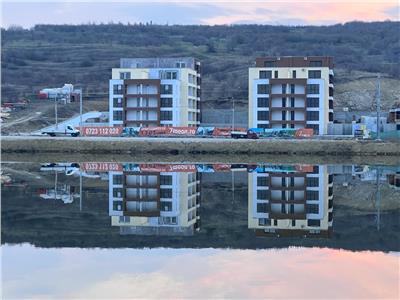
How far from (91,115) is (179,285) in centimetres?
9111

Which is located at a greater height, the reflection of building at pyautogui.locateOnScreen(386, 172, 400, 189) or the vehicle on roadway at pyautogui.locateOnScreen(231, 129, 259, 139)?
the vehicle on roadway at pyautogui.locateOnScreen(231, 129, 259, 139)

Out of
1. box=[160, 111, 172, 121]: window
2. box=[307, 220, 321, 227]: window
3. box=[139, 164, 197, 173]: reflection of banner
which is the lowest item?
box=[307, 220, 321, 227]: window

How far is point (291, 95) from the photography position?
87750 millimetres

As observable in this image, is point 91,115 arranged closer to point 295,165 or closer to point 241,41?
point 295,165

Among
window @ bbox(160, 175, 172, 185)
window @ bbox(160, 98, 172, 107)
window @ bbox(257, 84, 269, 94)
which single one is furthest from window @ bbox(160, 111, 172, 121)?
window @ bbox(160, 175, 172, 185)

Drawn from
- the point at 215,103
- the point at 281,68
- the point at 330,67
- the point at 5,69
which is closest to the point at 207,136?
the point at 281,68

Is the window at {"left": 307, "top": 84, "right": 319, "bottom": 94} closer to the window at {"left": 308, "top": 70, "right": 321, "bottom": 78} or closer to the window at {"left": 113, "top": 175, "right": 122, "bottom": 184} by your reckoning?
the window at {"left": 308, "top": 70, "right": 321, "bottom": 78}

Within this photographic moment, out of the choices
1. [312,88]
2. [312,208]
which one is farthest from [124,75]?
[312,208]

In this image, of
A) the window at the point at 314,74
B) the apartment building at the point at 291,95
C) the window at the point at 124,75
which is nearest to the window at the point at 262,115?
the apartment building at the point at 291,95

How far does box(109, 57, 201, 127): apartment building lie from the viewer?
91.2m

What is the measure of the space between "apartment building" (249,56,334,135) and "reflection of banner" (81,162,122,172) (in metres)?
38.8

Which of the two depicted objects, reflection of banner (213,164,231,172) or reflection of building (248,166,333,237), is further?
reflection of banner (213,164,231,172)

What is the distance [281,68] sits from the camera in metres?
88.4

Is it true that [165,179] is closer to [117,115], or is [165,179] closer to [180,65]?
[117,115]
